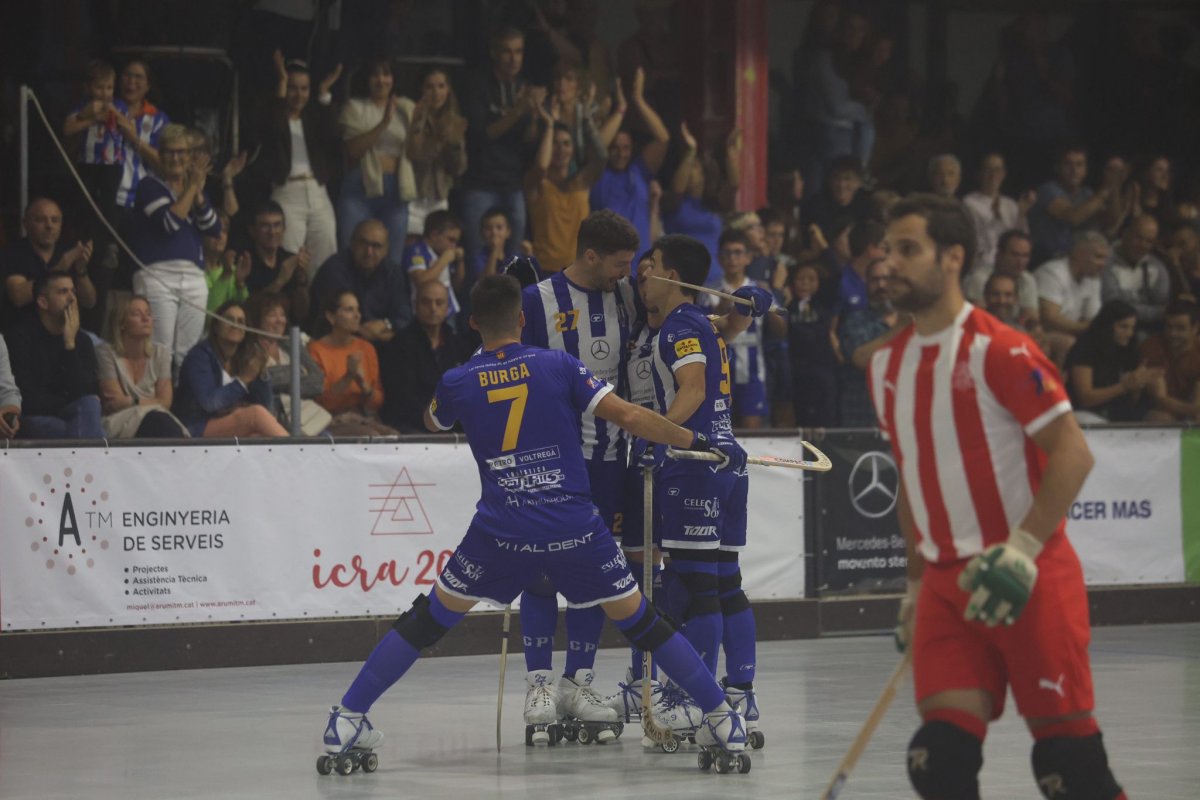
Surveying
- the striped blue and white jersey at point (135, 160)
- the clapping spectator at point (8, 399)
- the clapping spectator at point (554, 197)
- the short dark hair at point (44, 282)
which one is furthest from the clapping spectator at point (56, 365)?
the clapping spectator at point (554, 197)

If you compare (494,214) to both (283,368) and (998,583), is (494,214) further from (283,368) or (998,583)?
(998,583)

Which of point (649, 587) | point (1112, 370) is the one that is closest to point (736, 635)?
point (649, 587)

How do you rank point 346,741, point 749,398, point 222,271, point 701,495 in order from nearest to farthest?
point 346,741, point 701,495, point 222,271, point 749,398

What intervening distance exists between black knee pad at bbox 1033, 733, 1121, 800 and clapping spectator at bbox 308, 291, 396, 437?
29.0 feet

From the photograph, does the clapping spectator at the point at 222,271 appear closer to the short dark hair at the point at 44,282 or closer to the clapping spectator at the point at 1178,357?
the short dark hair at the point at 44,282

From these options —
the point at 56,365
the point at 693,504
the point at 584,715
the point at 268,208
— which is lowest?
the point at 584,715

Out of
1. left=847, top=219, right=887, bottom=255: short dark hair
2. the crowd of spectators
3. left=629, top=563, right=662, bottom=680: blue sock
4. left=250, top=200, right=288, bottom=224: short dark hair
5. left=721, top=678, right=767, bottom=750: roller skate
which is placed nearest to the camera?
left=721, top=678, right=767, bottom=750: roller skate

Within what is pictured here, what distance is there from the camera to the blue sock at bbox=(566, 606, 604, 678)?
917 centimetres

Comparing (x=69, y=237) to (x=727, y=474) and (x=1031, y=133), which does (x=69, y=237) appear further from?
(x=1031, y=133)

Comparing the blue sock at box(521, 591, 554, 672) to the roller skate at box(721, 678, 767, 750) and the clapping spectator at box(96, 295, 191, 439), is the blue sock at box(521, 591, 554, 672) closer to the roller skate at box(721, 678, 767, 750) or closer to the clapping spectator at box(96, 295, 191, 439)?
the roller skate at box(721, 678, 767, 750)

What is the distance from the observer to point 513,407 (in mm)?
7906

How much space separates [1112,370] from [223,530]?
807 centimetres

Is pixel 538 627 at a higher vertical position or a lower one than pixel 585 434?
lower

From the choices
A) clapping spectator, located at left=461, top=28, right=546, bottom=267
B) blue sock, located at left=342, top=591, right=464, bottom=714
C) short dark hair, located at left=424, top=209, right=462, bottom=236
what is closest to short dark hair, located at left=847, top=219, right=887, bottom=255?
clapping spectator, located at left=461, top=28, right=546, bottom=267
